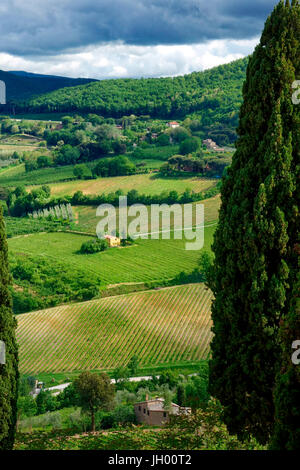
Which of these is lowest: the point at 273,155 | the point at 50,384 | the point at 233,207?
the point at 50,384

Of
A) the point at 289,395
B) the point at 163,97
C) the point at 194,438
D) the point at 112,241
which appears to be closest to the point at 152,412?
the point at 194,438

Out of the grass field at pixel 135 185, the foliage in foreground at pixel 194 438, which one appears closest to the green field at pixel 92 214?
the grass field at pixel 135 185

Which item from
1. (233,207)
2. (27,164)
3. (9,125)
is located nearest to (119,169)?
Result: (27,164)

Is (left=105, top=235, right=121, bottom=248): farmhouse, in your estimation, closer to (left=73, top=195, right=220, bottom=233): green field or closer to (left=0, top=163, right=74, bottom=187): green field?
(left=73, top=195, right=220, bottom=233): green field

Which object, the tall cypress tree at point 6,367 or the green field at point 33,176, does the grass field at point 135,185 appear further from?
the tall cypress tree at point 6,367

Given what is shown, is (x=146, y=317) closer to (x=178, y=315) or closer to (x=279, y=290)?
(x=178, y=315)

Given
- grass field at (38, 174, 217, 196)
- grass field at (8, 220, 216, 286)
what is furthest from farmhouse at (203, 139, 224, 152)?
grass field at (8, 220, 216, 286)
